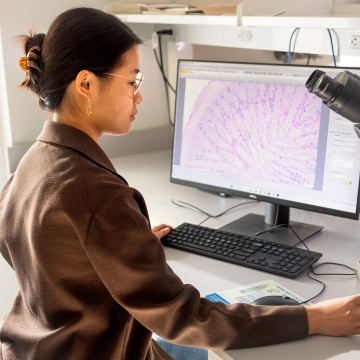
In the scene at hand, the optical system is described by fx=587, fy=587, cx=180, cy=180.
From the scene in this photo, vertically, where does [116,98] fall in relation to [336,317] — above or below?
above

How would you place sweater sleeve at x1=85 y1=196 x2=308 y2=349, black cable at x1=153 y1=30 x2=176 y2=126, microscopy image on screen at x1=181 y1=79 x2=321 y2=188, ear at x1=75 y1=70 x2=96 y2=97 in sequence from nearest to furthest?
sweater sleeve at x1=85 y1=196 x2=308 y2=349
ear at x1=75 y1=70 x2=96 y2=97
microscopy image on screen at x1=181 y1=79 x2=321 y2=188
black cable at x1=153 y1=30 x2=176 y2=126

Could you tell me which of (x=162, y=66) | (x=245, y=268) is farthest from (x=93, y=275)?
(x=162, y=66)

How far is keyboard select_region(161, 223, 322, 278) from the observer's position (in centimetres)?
131

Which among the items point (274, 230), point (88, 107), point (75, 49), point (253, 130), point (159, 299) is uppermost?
point (75, 49)

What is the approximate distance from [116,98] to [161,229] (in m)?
0.48

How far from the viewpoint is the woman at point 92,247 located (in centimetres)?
97

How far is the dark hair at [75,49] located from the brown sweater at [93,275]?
0.08 metres

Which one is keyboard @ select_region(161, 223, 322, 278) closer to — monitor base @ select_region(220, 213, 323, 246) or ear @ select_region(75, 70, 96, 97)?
monitor base @ select_region(220, 213, 323, 246)

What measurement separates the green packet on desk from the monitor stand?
0.26 m

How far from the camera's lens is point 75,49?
108 cm

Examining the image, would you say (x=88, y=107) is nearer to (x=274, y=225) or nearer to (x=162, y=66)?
(x=274, y=225)

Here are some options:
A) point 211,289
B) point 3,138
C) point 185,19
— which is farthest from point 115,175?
point 3,138

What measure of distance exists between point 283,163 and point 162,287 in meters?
0.63

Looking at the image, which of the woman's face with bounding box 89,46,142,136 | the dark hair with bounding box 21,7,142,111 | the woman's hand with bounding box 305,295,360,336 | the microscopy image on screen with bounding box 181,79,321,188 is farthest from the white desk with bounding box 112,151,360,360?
the dark hair with bounding box 21,7,142,111
